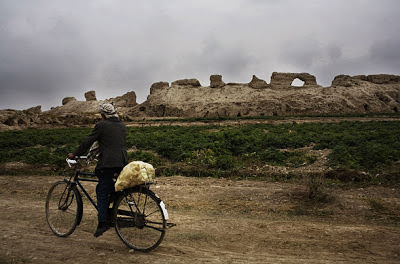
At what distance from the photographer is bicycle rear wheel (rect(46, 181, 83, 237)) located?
5.04m

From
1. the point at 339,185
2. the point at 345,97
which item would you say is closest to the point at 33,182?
the point at 339,185

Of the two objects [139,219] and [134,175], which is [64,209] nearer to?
[139,219]

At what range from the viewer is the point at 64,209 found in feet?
17.3

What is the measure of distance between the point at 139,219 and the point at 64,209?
1.74 meters

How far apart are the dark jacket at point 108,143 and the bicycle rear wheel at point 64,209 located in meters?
0.95

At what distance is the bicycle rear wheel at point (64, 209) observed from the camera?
5043mm

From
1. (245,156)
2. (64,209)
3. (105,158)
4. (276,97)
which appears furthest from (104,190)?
(276,97)

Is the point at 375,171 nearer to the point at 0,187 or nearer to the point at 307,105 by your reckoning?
the point at 0,187

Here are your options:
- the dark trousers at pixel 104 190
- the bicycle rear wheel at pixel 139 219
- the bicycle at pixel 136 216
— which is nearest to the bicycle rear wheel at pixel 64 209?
the bicycle at pixel 136 216

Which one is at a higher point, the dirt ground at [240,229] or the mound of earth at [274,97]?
the mound of earth at [274,97]

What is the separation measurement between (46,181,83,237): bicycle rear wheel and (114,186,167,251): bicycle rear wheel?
94 cm

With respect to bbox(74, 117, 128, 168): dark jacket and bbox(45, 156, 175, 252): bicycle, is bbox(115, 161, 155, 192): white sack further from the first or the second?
bbox(74, 117, 128, 168): dark jacket

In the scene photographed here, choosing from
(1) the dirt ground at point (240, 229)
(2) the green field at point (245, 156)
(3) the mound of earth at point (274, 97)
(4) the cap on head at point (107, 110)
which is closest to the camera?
(1) the dirt ground at point (240, 229)

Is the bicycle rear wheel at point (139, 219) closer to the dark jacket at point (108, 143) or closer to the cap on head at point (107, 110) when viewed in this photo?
the dark jacket at point (108, 143)
